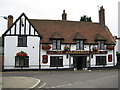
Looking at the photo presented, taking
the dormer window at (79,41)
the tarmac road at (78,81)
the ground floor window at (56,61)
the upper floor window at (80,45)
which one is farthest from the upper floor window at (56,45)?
the tarmac road at (78,81)

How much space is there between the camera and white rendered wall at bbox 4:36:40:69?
28766 millimetres

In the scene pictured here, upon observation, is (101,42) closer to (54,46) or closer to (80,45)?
(80,45)

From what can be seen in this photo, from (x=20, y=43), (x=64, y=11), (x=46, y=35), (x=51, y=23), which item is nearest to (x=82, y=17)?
(x=64, y=11)

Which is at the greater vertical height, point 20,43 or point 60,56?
point 20,43

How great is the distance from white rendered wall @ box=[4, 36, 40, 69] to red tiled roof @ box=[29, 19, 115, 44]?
5.47 feet

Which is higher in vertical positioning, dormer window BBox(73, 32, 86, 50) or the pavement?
dormer window BBox(73, 32, 86, 50)

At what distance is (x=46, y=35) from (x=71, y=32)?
446 cm

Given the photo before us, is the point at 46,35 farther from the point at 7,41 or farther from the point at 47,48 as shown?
the point at 7,41

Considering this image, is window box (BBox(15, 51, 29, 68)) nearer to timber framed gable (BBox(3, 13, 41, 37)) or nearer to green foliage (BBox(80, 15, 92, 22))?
timber framed gable (BBox(3, 13, 41, 37))

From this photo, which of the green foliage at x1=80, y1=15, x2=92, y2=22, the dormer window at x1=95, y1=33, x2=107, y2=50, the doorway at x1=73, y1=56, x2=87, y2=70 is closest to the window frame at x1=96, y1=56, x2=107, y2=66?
the dormer window at x1=95, y1=33, x2=107, y2=50

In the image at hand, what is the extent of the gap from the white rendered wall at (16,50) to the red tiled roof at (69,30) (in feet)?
5.47

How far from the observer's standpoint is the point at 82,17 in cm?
5103

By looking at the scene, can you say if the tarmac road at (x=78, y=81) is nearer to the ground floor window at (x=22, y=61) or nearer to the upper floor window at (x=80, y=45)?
the ground floor window at (x=22, y=61)

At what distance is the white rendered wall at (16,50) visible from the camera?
1133 inches
